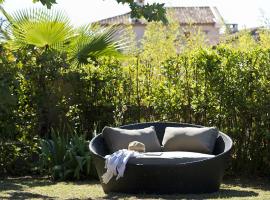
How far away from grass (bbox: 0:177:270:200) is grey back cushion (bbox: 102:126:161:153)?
0.68 meters

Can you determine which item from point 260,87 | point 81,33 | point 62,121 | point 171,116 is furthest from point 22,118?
point 260,87

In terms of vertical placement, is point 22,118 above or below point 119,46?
below

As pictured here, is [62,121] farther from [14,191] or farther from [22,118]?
[14,191]

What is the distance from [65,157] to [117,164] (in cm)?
238

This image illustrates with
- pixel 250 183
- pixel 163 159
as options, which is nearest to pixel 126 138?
pixel 163 159

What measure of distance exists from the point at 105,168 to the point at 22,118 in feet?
11.2

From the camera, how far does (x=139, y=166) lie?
7492 mm

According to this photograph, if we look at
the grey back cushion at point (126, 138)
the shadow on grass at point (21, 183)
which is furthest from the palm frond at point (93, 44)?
the grey back cushion at point (126, 138)

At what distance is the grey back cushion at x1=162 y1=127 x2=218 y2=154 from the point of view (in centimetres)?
848

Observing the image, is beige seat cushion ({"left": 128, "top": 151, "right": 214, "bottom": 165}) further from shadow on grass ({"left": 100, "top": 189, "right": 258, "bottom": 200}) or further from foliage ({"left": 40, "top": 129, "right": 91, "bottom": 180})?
foliage ({"left": 40, "top": 129, "right": 91, "bottom": 180})

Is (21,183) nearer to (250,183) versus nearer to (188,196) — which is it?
(188,196)

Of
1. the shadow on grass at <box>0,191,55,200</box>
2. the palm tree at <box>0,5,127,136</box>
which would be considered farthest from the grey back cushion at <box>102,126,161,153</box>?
the palm tree at <box>0,5,127,136</box>

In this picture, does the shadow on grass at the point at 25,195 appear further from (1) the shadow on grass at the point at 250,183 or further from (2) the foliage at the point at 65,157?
(1) the shadow on grass at the point at 250,183

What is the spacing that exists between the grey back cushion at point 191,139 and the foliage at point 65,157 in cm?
145
